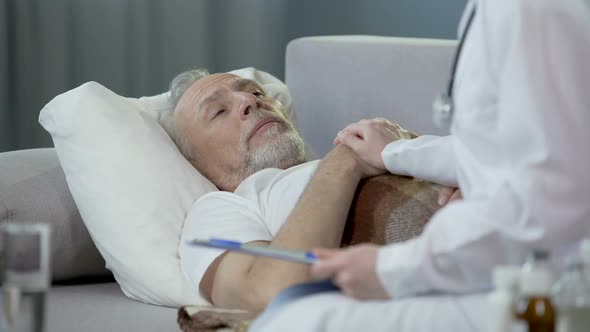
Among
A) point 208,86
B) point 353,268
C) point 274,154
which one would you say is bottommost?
point 274,154

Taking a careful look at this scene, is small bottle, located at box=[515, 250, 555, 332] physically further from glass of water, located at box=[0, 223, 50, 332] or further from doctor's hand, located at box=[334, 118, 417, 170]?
doctor's hand, located at box=[334, 118, 417, 170]

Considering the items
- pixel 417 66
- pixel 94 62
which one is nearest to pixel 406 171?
pixel 417 66

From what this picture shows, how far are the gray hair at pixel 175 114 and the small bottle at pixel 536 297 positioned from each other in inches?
55.2

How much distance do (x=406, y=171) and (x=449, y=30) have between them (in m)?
1.98

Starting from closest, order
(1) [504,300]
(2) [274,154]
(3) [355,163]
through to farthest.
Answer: (1) [504,300] → (3) [355,163] → (2) [274,154]

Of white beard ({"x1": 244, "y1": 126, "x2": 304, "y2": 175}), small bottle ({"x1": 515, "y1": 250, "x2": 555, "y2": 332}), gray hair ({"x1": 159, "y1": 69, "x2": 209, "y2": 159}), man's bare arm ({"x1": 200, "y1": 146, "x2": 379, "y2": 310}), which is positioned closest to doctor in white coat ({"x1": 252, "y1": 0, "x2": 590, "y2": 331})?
small bottle ({"x1": 515, "y1": 250, "x2": 555, "y2": 332})

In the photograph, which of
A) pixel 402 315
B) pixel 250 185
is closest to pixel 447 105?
pixel 402 315

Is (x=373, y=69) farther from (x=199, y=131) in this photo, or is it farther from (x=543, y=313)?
(x=543, y=313)

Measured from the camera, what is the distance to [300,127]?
2902mm

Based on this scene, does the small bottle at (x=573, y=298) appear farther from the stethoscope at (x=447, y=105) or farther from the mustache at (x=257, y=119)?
the mustache at (x=257, y=119)

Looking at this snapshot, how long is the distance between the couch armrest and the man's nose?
312 mm

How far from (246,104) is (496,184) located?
1.18 meters

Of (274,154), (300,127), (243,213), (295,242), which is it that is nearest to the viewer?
(295,242)

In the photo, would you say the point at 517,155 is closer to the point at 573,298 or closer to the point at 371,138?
the point at 573,298
